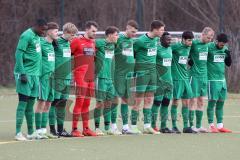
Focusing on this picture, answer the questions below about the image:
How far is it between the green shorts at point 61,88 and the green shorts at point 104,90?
0.56 meters

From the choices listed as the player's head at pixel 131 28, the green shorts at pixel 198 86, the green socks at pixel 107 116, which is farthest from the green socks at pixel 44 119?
the green shorts at pixel 198 86

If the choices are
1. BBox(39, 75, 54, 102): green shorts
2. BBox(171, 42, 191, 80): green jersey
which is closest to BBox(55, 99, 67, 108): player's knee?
BBox(39, 75, 54, 102): green shorts

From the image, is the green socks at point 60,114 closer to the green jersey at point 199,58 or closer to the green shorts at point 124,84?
the green shorts at point 124,84

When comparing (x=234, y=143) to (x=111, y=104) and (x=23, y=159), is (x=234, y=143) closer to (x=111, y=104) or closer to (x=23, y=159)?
(x=111, y=104)

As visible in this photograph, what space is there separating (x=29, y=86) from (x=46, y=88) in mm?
445

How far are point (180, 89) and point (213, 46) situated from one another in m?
1.09

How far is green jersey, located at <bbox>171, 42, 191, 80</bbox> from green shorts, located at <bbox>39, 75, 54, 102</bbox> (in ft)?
7.92

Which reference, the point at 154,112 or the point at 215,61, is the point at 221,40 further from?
the point at 154,112

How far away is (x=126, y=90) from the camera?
15.0 metres

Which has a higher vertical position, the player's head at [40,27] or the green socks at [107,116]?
the player's head at [40,27]

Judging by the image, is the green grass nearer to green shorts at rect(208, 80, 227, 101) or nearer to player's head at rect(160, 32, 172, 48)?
green shorts at rect(208, 80, 227, 101)

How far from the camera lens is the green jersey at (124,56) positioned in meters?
14.9

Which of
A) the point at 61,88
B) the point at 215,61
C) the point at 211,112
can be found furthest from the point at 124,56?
the point at 211,112

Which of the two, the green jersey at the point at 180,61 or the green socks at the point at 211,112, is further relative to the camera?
the green socks at the point at 211,112
